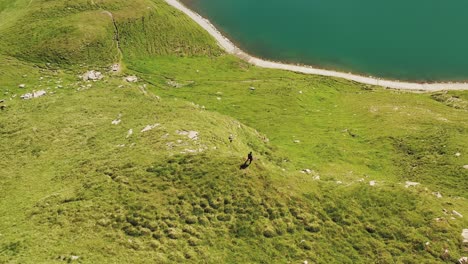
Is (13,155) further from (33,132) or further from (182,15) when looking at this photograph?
(182,15)

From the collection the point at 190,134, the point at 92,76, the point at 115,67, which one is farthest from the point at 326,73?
the point at 92,76

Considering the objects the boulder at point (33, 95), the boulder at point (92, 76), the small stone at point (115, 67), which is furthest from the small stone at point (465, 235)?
the boulder at point (33, 95)

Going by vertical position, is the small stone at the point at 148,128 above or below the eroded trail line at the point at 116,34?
below

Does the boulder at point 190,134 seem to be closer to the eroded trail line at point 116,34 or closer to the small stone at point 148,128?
the small stone at point 148,128

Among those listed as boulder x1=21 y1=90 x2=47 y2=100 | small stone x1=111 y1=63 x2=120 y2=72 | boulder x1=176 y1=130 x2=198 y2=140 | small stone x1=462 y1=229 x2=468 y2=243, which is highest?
small stone x1=111 y1=63 x2=120 y2=72

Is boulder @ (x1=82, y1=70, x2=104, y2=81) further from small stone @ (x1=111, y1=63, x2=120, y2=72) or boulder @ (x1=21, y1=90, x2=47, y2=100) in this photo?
boulder @ (x1=21, y1=90, x2=47, y2=100)

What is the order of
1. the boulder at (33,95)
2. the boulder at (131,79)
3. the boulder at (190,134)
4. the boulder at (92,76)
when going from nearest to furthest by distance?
the boulder at (190,134) < the boulder at (33,95) < the boulder at (92,76) < the boulder at (131,79)

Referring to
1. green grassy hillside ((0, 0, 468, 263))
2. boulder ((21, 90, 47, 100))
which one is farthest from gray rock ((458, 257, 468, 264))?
boulder ((21, 90, 47, 100))

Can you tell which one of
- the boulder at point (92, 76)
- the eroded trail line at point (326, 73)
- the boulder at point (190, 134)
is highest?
the eroded trail line at point (326, 73)

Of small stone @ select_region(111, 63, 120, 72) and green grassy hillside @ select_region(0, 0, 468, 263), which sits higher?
small stone @ select_region(111, 63, 120, 72)
